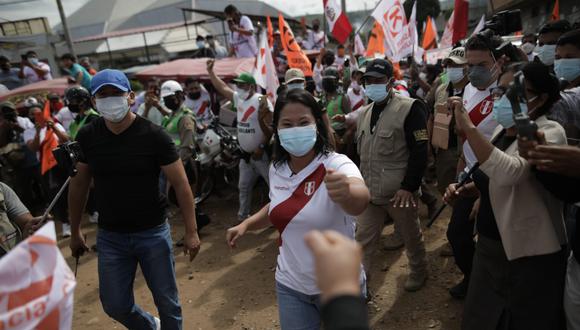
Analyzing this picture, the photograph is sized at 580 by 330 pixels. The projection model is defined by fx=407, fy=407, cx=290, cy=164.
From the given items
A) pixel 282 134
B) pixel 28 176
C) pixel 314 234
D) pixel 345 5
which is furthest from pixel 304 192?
pixel 345 5

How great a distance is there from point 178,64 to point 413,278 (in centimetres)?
975

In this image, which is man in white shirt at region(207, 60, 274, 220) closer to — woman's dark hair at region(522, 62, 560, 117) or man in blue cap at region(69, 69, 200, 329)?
man in blue cap at region(69, 69, 200, 329)

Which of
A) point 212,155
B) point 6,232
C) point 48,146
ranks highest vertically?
point 6,232

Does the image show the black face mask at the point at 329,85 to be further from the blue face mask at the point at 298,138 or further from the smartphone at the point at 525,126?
the smartphone at the point at 525,126

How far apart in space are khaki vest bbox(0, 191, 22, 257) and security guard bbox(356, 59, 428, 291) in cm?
266

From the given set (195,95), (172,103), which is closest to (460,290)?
(172,103)

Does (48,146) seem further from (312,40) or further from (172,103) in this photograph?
(312,40)

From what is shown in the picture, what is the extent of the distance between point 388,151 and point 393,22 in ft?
12.7

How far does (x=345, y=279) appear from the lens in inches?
37.6

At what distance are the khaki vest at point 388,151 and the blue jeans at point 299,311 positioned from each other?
5.19 ft

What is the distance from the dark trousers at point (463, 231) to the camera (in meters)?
3.22

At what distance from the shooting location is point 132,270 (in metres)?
2.97

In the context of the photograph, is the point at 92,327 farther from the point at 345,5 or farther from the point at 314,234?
the point at 345,5

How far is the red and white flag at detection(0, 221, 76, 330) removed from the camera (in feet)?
3.93
